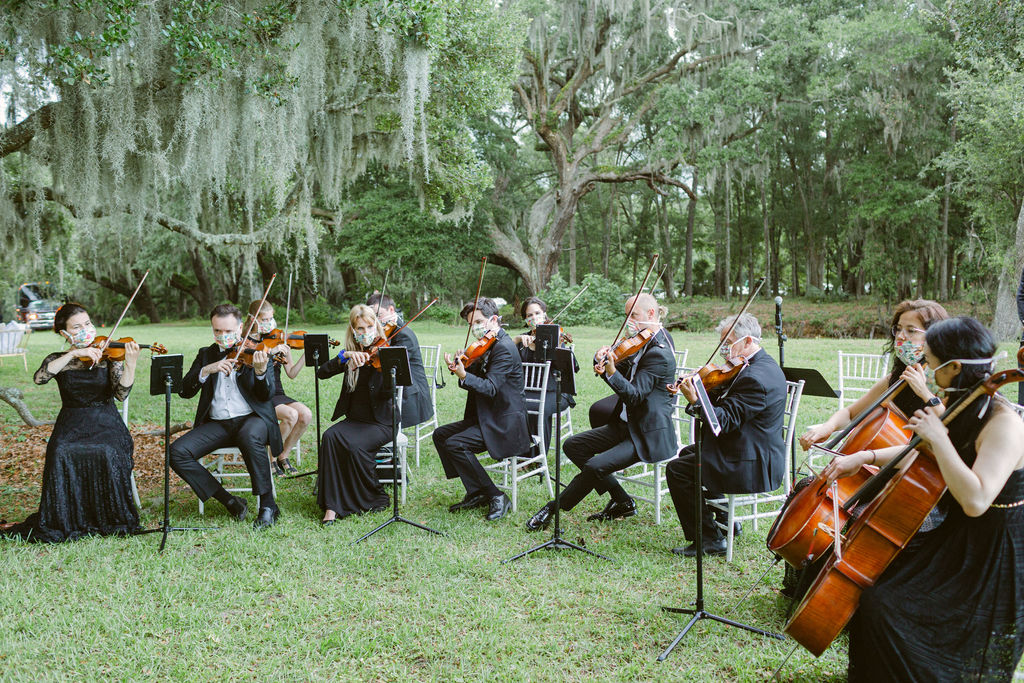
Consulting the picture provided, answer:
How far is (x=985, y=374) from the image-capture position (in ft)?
7.38

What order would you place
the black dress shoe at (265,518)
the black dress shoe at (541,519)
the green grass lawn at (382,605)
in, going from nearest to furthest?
the green grass lawn at (382,605)
the black dress shoe at (541,519)
the black dress shoe at (265,518)

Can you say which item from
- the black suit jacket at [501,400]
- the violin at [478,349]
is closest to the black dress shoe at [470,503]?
the black suit jacket at [501,400]

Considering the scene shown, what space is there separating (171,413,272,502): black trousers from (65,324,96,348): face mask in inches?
33.5

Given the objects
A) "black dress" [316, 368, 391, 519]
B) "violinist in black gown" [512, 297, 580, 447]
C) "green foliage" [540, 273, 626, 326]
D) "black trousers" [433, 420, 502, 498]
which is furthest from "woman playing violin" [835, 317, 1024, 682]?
"green foliage" [540, 273, 626, 326]

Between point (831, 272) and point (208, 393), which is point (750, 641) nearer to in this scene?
point (208, 393)

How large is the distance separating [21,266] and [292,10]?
5.74 meters

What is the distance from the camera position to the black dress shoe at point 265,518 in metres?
4.65

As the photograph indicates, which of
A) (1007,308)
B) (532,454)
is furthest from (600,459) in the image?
(1007,308)

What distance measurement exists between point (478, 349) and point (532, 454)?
1014mm

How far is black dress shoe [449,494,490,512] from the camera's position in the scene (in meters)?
4.95

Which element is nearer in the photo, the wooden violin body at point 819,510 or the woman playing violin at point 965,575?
the woman playing violin at point 965,575

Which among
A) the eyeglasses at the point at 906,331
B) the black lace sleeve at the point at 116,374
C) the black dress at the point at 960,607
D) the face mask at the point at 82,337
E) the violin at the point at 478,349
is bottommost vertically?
the black dress at the point at 960,607

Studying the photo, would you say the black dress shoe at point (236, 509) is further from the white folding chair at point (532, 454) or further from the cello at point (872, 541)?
the cello at point (872, 541)

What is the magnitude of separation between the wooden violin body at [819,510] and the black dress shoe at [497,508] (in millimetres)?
2250
